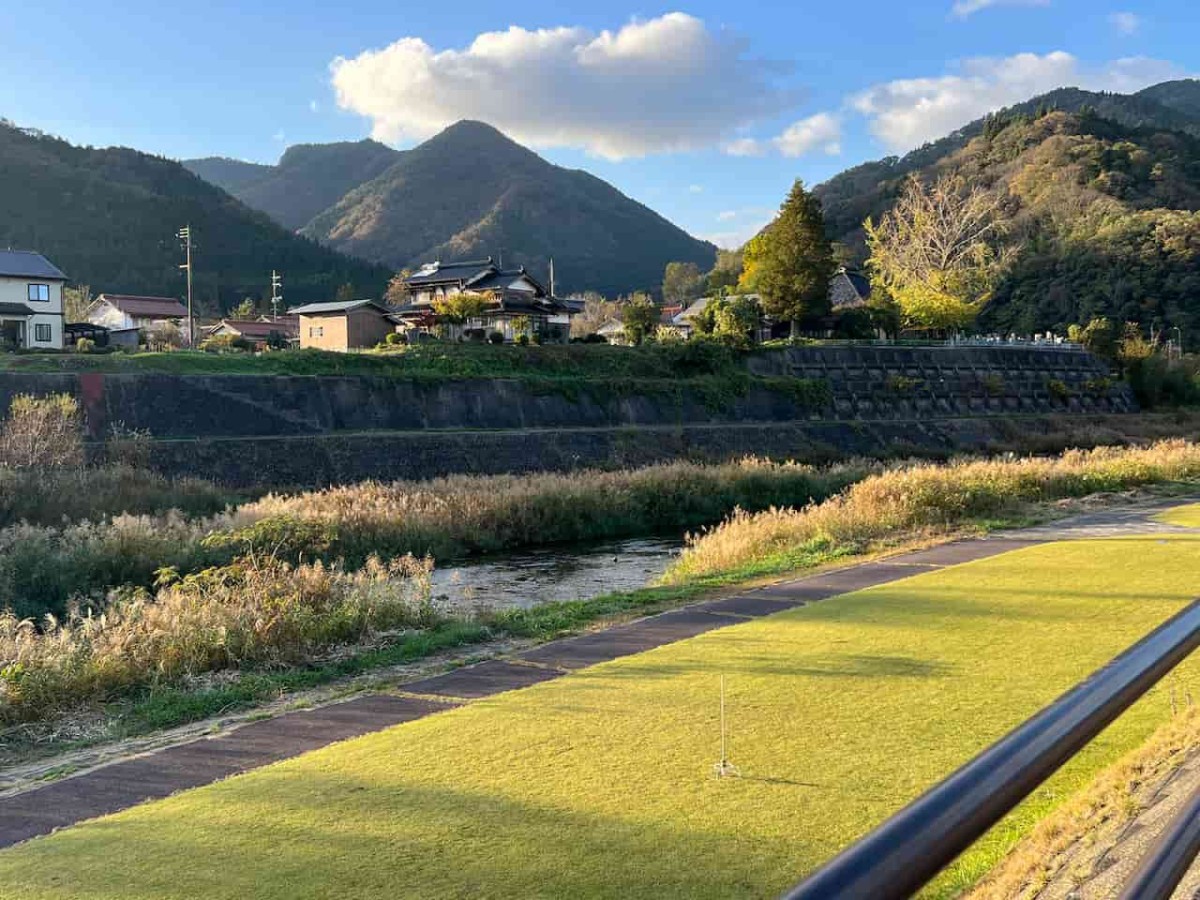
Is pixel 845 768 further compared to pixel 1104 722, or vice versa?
pixel 845 768

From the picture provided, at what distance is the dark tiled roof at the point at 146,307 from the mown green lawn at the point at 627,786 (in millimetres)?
67032

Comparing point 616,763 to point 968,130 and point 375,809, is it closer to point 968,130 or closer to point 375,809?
point 375,809

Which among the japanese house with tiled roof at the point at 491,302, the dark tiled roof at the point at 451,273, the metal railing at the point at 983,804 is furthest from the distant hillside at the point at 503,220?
the metal railing at the point at 983,804

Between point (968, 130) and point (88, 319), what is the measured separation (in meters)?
125

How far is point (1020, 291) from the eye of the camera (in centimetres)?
7594

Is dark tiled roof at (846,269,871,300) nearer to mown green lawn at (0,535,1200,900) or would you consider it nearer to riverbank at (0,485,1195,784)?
riverbank at (0,485,1195,784)

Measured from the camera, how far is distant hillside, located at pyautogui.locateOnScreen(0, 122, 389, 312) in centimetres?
8788

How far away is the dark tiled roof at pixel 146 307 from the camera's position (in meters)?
66.5

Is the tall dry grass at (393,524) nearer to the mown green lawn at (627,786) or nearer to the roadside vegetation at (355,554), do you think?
the roadside vegetation at (355,554)

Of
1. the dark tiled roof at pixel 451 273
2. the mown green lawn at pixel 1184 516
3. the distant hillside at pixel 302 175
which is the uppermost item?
the distant hillside at pixel 302 175

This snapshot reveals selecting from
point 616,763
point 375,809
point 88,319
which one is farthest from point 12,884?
point 88,319

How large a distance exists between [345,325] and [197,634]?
147ft

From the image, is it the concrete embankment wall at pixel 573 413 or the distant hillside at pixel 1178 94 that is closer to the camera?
the concrete embankment wall at pixel 573 413

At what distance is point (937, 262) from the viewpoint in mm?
66188
